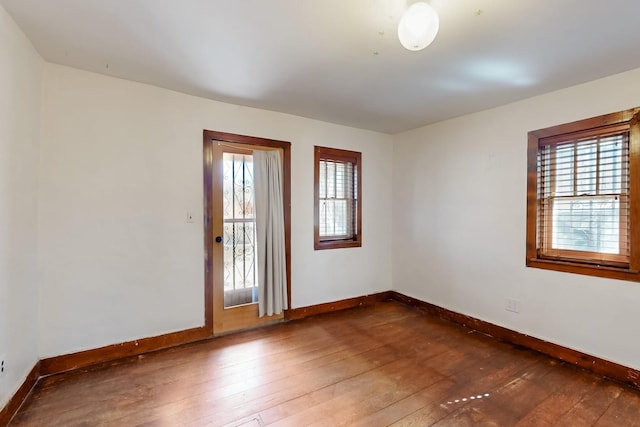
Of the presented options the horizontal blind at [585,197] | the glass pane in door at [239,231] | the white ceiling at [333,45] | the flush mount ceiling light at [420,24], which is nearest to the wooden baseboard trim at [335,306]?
the glass pane in door at [239,231]

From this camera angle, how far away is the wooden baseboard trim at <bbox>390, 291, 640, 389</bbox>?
229 cm

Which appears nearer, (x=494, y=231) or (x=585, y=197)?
(x=585, y=197)

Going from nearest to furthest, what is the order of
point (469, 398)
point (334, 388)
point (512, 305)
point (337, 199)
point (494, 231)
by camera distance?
point (469, 398) → point (334, 388) → point (512, 305) → point (494, 231) → point (337, 199)

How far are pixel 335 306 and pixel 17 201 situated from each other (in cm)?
325

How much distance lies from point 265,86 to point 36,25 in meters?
1.54

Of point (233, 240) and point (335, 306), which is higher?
point (233, 240)

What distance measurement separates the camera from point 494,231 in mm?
3201

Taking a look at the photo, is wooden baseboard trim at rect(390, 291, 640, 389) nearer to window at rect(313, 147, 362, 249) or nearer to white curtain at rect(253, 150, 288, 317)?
window at rect(313, 147, 362, 249)

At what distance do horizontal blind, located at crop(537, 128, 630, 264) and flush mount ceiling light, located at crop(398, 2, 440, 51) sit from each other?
209 cm

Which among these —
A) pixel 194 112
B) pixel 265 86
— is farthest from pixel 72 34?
pixel 265 86

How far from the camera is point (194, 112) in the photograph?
2.95 metres

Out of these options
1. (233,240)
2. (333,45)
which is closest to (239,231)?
(233,240)

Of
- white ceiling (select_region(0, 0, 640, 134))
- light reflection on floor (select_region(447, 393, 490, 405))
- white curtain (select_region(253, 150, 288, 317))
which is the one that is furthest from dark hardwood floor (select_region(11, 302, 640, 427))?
white ceiling (select_region(0, 0, 640, 134))

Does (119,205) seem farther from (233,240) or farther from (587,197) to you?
(587,197)
